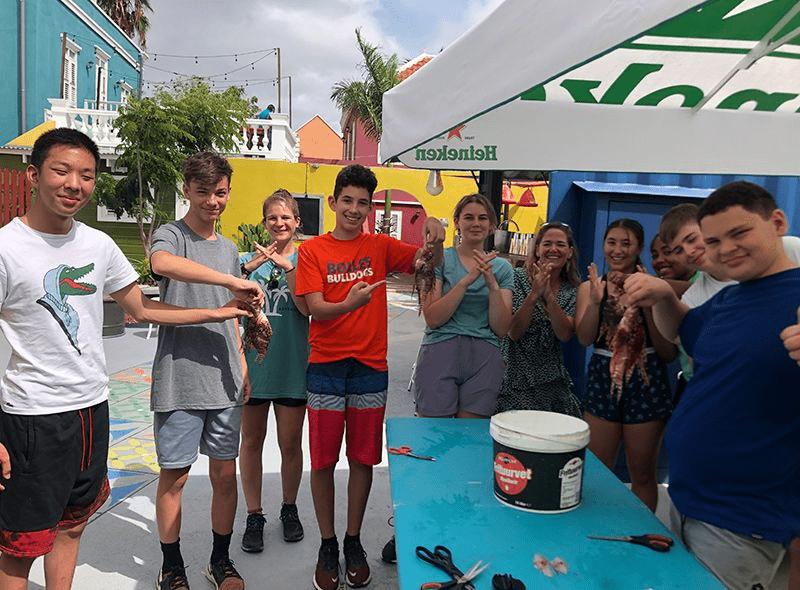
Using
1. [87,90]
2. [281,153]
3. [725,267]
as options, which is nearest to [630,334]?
[725,267]

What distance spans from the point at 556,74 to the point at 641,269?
1.52 meters

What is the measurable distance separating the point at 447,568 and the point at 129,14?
30780 mm

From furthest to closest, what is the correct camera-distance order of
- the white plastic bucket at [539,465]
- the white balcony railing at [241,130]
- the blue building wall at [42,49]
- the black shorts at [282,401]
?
1. the blue building wall at [42,49]
2. the white balcony railing at [241,130]
3. the black shorts at [282,401]
4. the white plastic bucket at [539,465]

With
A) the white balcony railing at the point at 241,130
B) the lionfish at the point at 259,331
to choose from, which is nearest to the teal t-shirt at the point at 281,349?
the lionfish at the point at 259,331

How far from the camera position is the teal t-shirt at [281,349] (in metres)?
3.15

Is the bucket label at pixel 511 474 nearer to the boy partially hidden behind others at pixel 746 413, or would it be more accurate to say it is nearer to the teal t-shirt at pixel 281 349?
the boy partially hidden behind others at pixel 746 413

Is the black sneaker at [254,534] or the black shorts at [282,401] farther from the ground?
the black shorts at [282,401]

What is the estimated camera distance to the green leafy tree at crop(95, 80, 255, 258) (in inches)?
412

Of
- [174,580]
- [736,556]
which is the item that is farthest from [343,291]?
[736,556]

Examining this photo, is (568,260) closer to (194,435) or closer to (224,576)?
(194,435)

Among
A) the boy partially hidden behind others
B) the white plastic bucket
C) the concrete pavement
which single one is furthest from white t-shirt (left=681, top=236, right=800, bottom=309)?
the concrete pavement

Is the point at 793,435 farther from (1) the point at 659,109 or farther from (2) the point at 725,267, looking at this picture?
(1) the point at 659,109

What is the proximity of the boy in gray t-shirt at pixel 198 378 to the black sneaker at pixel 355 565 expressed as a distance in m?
0.52

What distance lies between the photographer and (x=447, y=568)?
149 centimetres
